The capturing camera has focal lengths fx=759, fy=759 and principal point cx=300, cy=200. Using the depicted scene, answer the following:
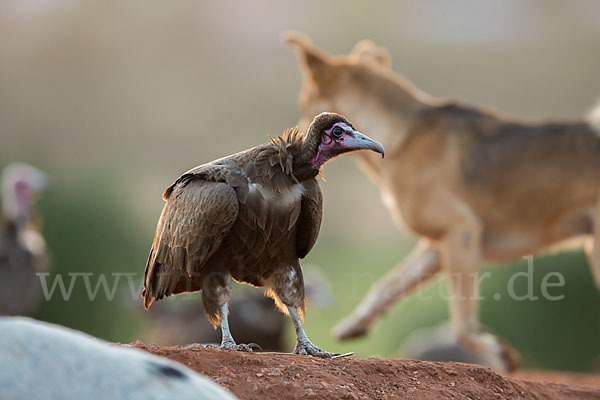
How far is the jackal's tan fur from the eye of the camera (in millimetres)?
8312

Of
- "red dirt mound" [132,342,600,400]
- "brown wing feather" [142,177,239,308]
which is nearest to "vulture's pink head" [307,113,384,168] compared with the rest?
"brown wing feather" [142,177,239,308]

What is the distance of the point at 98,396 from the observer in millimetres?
1979

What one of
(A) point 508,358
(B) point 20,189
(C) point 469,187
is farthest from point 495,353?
(B) point 20,189

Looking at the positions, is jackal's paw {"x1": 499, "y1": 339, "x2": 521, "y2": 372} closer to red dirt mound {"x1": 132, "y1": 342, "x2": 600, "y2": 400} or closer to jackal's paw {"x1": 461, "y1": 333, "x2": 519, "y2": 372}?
jackal's paw {"x1": 461, "y1": 333, "x2": 519, "y2": 372}

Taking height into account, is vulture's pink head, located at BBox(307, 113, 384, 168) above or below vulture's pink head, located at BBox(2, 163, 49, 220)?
above

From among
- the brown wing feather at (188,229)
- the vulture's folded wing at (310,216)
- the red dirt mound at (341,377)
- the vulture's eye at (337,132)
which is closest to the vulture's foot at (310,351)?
the red dirt mound at (341,377)

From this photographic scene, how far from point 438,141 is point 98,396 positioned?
7280 mm

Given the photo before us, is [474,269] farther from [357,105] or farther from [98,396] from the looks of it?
[98,396]

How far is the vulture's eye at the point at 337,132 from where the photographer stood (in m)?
4.14

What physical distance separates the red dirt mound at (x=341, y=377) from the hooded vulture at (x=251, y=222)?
365 mm

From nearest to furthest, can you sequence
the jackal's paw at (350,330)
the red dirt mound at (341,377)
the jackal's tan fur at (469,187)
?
1. the red dirt mound at (341,377)
2. the jackal's tan fur at (469,187)
3. the jackal's paw at (350,330)

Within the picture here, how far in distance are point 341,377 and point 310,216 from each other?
979 mm

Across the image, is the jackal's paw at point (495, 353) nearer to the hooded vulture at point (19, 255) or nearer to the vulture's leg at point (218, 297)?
the vulture's leg at point (218, 297)

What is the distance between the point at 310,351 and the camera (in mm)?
4145
